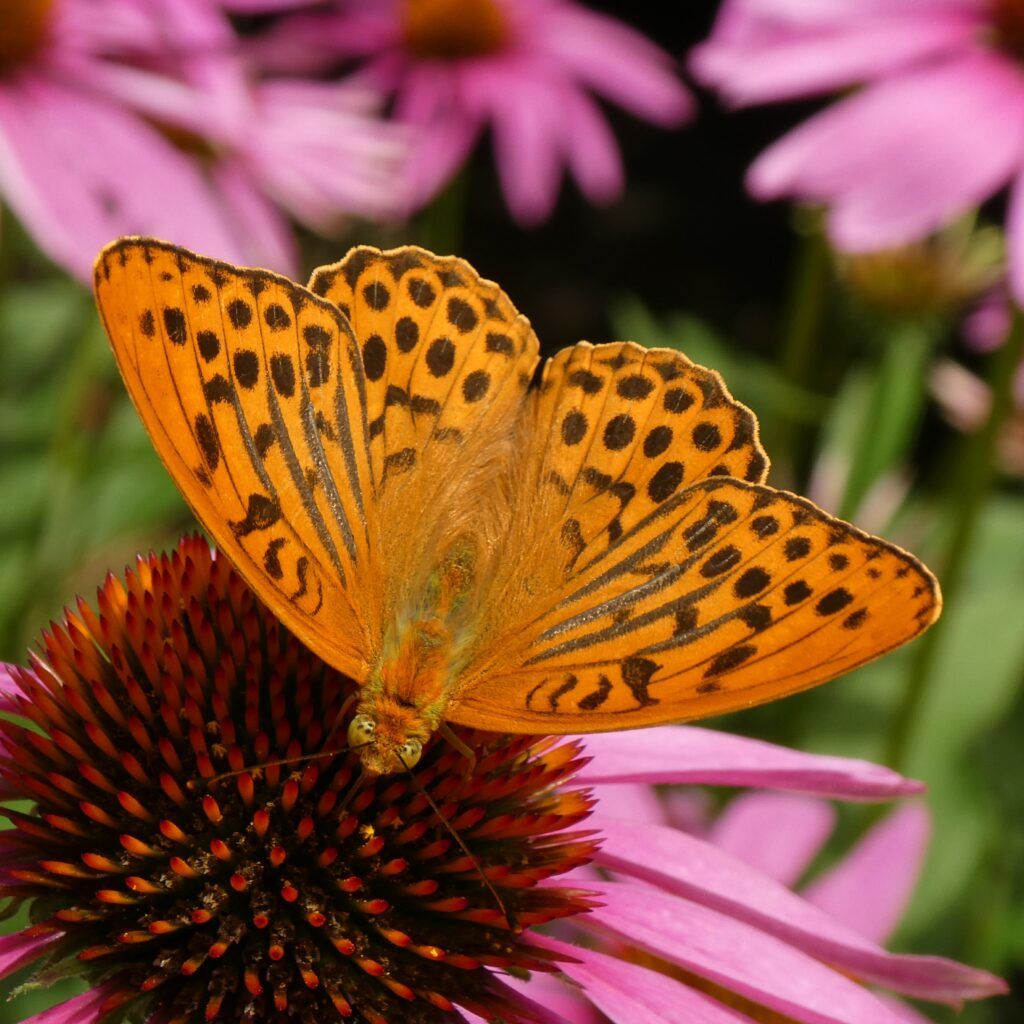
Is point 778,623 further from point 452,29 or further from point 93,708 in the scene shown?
point 452,29

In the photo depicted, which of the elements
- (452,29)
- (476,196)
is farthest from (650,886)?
(476,196)

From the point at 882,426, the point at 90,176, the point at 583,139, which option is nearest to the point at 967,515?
the point at 882,426

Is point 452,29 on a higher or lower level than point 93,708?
higher

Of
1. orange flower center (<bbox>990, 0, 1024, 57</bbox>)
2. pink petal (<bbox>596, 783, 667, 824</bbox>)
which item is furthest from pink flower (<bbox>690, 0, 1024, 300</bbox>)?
pink petal (<bbox>596, 783, 667, 824</bbox>)

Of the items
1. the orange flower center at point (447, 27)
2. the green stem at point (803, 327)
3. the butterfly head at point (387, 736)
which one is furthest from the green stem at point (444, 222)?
the butterfly head at point (387, 736)

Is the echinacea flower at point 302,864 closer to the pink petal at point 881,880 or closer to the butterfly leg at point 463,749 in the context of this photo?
the butterfly leg at point 463,749

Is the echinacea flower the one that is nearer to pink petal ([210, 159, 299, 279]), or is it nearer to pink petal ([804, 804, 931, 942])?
pink petal ([804, 804, 931, 942])
